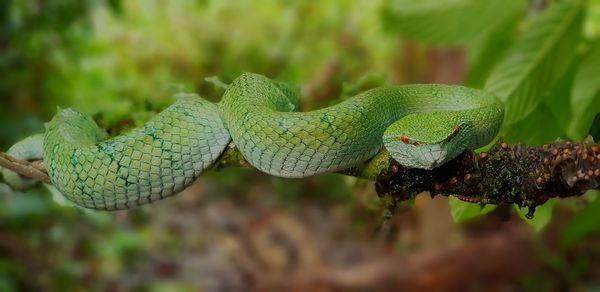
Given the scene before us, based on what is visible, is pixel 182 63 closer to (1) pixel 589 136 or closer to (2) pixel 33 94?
(2) pixel 33 94

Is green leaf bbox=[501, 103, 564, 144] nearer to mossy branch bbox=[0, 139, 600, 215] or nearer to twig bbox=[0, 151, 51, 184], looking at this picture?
mossy branch bbox=[0, 139, 600, 215]

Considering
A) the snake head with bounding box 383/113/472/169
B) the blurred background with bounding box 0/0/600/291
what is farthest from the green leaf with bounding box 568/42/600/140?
the snake head with bounding box 383/113/472/169

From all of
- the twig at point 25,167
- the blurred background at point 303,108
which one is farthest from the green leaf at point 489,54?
the twig at point 25,167

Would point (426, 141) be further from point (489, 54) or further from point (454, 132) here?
point (489, 54)

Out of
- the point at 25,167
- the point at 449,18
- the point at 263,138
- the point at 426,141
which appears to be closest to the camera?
the point at 426,141

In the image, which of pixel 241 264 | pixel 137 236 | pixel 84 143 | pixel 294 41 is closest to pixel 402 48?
pixel 294 41

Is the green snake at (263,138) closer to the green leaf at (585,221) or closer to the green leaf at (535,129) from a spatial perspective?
the green leaf at (535,129)

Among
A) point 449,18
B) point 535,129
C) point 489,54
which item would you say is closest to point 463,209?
point 535,129
